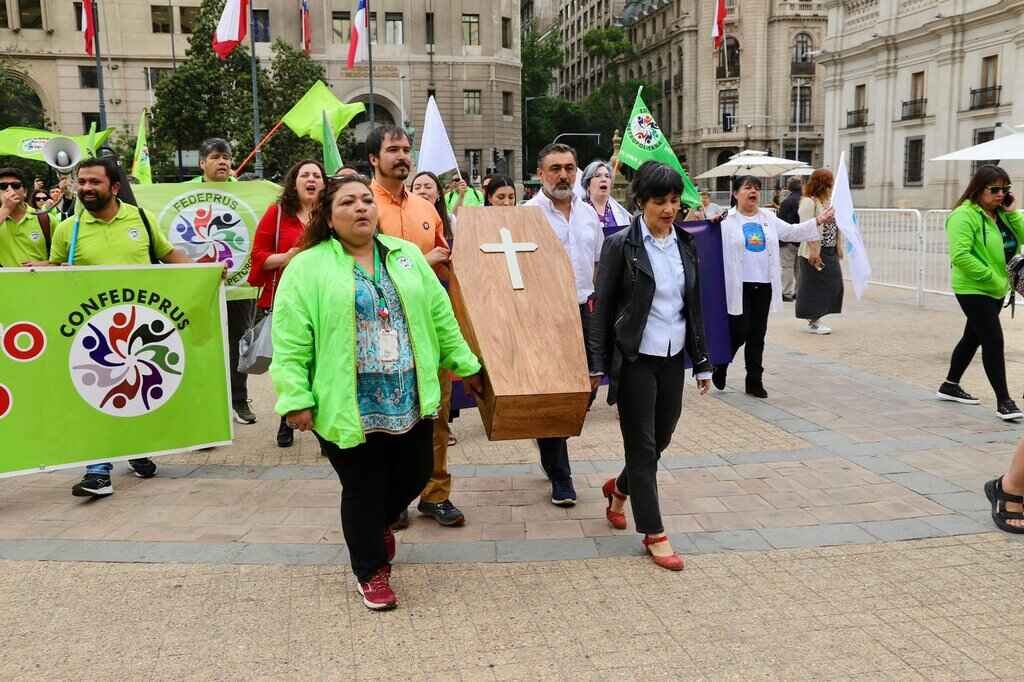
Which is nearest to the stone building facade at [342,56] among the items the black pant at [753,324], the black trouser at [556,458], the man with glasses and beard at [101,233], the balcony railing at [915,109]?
the balcony railing at [915,109]

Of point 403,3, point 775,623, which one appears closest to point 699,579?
point 775,623

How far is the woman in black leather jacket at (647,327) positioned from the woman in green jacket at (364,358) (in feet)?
2.47

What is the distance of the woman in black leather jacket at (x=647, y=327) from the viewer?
165 inches

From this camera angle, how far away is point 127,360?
5.34 meters

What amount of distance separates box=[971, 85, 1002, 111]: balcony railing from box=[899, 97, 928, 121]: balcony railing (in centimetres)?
317

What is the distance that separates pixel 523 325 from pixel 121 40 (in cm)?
5599

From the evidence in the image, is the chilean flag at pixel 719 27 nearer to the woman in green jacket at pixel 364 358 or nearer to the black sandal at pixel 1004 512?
the black sandal at pixel 1004 512

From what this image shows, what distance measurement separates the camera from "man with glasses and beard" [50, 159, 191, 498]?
5363mm

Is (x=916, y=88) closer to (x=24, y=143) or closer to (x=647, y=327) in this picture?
(x=24, y=143)

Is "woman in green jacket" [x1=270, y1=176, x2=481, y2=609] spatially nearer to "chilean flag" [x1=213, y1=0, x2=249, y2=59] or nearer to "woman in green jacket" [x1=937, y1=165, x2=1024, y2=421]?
"woman in green jacket" [x1=937, y1=165, x2=1024, y2=421]

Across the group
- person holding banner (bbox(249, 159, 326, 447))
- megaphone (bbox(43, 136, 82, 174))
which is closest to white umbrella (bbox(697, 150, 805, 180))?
megaphone (bbox(43, 136, 82, 174))

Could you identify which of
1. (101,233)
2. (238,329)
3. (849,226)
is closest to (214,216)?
(238,329)

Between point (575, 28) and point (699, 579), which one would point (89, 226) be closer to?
point (699, 579)

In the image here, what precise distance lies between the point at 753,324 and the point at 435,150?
3184mm
